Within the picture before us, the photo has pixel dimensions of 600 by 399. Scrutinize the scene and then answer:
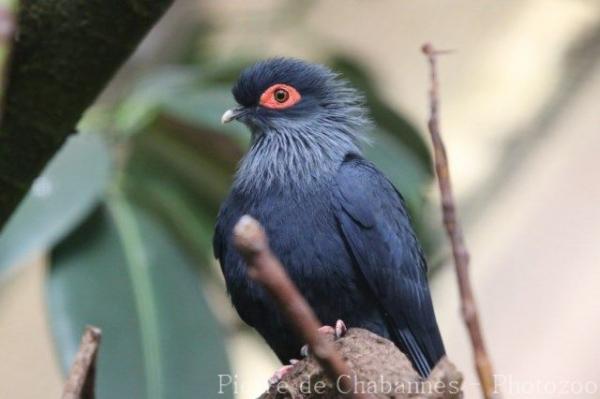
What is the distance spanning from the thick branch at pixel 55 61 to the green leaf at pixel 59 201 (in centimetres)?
64

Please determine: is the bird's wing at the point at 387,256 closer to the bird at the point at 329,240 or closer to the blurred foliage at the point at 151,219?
the bird at the point at 329,240

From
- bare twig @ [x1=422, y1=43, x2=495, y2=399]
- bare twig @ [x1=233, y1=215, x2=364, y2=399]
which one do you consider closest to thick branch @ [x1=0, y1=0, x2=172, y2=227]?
bare twig @ [x1=422, y1=43, x2=495, y2=399]

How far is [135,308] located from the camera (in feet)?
11.2

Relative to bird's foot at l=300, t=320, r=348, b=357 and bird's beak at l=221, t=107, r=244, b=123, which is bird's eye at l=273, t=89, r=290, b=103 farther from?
bird's foot at l=300, t=320, r=348, b=357

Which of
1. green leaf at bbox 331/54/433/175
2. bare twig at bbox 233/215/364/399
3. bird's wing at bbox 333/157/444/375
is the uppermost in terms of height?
green leaf at bbox 331/54/433/175

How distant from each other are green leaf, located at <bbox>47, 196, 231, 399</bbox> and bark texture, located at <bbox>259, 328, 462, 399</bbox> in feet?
3.39

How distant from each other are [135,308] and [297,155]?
0.85 metres

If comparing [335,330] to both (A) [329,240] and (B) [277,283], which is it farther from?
(B) [277,283]

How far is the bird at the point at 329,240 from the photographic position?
2.69 metres

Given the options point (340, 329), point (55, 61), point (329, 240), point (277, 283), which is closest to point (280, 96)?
point (329, 240)

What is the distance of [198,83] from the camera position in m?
3.97

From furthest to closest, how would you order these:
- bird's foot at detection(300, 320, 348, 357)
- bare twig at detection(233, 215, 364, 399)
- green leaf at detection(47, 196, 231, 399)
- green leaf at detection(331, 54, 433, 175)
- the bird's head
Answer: green leaf at detection(331, 54, 433, 175) < green leaf at detection(47, 196, 231, 399) < the bird's head < bird's foot at detection(300, 320, 348, 357) < bare twig at detection(233, 215, 364, 399)

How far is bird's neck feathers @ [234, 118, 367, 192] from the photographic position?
288 cm

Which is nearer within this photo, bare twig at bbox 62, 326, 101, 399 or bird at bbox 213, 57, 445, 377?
Result: bare twig at bbox 62, 326, 101, 399
